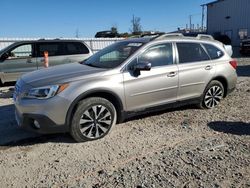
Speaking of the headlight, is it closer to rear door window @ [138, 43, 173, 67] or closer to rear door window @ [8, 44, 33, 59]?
rear door window @ [138, 43, 173, 67]

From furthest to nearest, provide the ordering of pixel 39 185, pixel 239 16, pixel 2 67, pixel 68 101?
pixel 239 16 < pixel 2 67 < pixel 68 101 < pixel 39 185

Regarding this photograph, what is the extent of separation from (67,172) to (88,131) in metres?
1.07

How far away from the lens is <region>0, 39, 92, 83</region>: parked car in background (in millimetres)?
10578

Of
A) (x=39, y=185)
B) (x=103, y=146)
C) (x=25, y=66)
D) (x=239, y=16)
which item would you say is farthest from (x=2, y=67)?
(x=239, y=16)

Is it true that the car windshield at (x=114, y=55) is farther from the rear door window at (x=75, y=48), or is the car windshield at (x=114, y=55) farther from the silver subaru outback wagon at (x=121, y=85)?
the rear door window at (x=75, y=48)

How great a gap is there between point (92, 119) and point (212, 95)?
3.02 meters

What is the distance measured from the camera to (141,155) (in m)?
4.31

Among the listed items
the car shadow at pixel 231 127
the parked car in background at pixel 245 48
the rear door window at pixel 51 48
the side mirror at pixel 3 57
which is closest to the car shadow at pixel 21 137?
the car shadow at pixel 231 127

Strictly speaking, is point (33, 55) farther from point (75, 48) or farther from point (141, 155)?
point (141, 155)

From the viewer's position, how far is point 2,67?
10.5 m

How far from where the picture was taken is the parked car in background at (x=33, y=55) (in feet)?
34.7

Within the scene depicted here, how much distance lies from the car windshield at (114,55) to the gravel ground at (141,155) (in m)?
1.19

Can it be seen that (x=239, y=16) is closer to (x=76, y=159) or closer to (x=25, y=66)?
(x=25, y=66)

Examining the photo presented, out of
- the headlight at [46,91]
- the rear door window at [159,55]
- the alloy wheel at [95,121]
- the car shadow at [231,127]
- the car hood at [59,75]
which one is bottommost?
the car shadow at [231,127]
